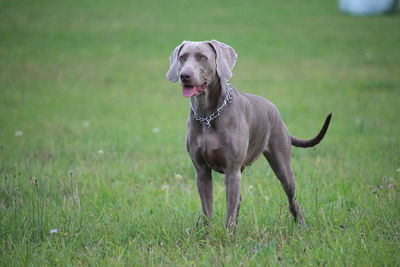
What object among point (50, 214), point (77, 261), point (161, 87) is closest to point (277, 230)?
point (77, 261)

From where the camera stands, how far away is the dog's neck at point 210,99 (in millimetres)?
3887

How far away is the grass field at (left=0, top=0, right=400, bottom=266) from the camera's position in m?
3.69

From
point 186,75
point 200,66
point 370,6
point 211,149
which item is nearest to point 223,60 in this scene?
point 200,66

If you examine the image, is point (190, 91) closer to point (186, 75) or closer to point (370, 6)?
point (186, 75)

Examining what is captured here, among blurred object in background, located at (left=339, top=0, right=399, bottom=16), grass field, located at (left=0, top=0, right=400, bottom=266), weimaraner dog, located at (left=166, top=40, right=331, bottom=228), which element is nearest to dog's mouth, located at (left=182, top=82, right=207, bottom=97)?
weimaraner dog, located at (left=166, top=40, right=331, bottom=228)

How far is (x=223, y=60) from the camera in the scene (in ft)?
12.6

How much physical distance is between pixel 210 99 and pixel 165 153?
3092 millimetres

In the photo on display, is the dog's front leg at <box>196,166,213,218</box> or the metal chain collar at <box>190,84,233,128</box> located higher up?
the metal chain collar at <box>190,84,233,128</box>

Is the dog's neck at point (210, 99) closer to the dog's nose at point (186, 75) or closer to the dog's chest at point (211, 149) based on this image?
the dog's chest at point (211, 149)

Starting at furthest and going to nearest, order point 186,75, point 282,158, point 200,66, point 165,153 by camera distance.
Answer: point 165,153, point 282,158, point 200,66, point 186,75

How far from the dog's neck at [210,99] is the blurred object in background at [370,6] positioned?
22.3 m

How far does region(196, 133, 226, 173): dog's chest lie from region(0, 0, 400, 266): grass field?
46 cm

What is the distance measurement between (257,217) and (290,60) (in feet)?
41.2

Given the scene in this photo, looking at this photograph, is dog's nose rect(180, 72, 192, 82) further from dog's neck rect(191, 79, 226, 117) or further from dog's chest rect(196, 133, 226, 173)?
dog's chest rect(196, 133, 226, 173)
